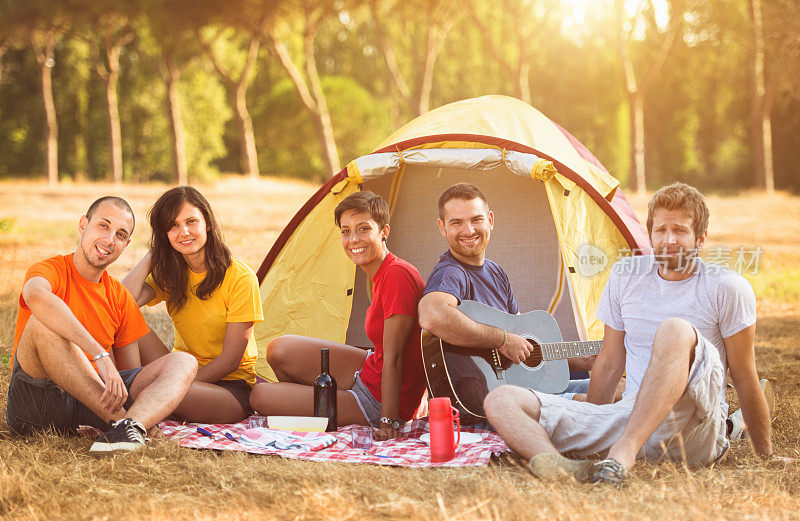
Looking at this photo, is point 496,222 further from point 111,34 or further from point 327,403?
point 111,34

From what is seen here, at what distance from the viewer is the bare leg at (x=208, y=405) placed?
3.28 m

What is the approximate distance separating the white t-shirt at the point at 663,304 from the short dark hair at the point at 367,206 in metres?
1.07

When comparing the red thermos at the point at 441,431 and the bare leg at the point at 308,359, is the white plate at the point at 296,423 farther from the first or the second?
the red thermos at the point at 441,431

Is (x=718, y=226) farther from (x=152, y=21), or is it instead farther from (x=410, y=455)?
(x=152, y=21)

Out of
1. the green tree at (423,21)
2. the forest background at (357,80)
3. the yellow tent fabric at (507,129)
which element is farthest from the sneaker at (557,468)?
the green tree at (423,21)

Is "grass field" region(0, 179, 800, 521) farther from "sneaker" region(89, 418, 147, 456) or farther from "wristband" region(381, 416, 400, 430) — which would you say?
"wristband" region(381, 416, 400, 430)

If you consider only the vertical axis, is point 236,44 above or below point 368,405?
above

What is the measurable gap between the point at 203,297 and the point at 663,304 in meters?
1.94

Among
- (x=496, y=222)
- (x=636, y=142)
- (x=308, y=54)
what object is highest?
(x=308, y=54)

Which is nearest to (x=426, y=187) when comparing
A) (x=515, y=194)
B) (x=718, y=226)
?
(x=515, y=194)

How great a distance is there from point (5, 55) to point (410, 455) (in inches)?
947

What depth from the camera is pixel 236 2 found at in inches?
637

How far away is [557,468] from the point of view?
2477mm

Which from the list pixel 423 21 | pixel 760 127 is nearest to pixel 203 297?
pixel 760 127
